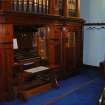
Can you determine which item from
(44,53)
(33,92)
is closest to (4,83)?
(33,92)

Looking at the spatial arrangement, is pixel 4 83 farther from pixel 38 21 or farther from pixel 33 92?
pixel 38 21

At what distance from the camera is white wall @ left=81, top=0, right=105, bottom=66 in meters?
5.38

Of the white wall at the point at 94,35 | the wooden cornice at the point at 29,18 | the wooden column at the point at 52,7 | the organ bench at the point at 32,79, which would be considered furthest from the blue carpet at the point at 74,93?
the wooden column at the point at 52,7

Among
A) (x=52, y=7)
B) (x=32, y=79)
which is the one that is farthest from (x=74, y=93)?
(x=52, y=7)

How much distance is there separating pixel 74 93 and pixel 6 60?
1307 mm

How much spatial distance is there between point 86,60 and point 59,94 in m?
2.29

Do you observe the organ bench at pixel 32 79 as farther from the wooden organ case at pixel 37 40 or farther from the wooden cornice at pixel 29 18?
the wooden cornice at pixel 29 18

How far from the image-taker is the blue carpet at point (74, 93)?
330cm

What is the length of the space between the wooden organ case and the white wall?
78cm

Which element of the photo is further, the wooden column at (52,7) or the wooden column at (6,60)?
the wooden column at (52,7)

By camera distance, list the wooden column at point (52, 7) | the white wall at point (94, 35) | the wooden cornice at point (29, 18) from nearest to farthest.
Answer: the wooden cornice at point (29, 18) < the wooden column at point (52, 7) < the white wall at point (94, 35)

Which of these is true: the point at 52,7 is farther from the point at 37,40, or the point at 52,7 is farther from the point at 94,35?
the point at 94,35

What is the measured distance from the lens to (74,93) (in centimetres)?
369

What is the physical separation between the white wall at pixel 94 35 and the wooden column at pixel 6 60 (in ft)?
9.22
